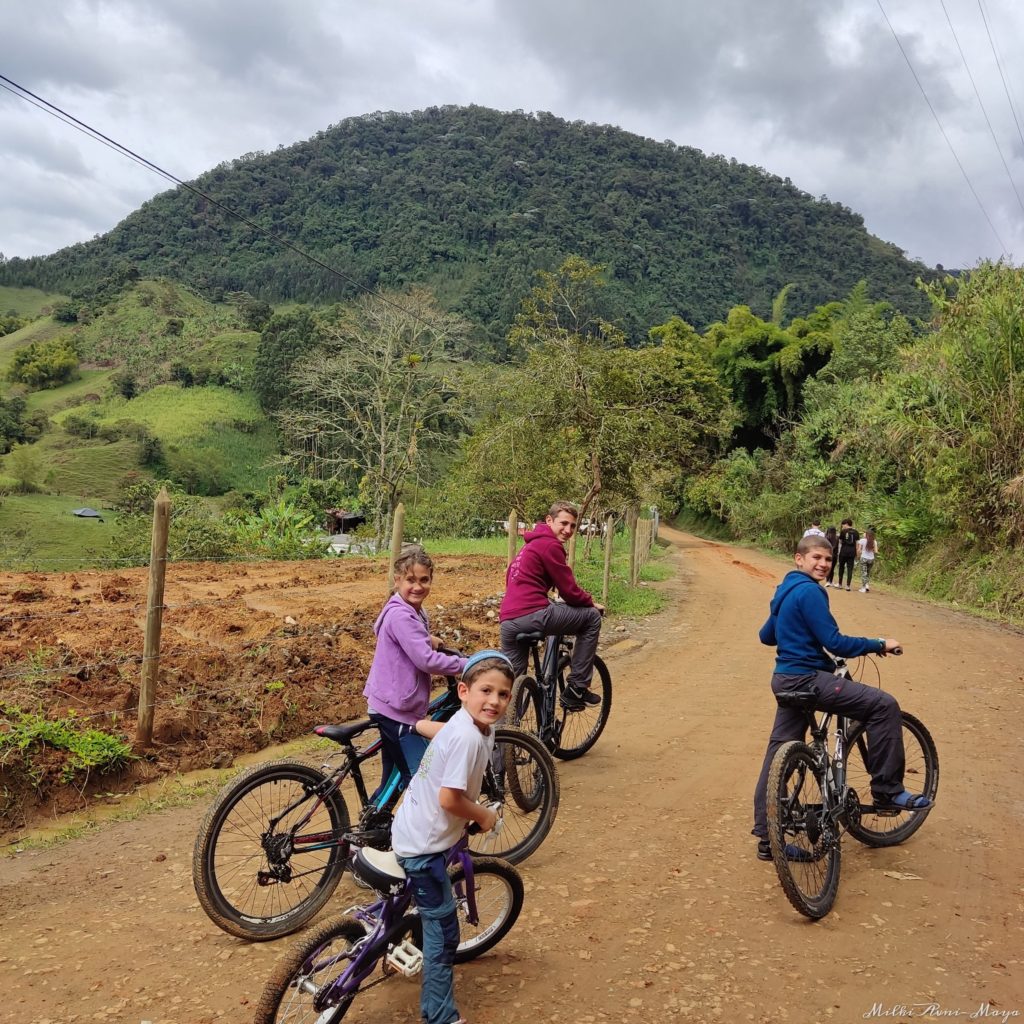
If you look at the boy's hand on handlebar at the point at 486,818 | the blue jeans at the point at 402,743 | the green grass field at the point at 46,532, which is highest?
the boy's hand on handlebar at the point at 486,818

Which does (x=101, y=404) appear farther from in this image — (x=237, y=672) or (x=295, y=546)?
(x=237, y=672)

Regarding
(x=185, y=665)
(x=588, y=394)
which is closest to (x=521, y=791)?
(x=185, y=665)

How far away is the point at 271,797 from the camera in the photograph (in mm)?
3619

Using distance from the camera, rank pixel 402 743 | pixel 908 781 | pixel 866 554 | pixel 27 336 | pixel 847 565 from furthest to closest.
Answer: pixel 27 336 < pixel 847 565 < pixel 866 554 < pixel 908 781 < pixel 402 743

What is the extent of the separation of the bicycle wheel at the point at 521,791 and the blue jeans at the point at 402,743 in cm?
55

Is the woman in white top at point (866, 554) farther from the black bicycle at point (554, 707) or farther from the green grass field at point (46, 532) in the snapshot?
the green grass field at point (46, 532)

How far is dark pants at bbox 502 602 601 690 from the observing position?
5691 millimetres

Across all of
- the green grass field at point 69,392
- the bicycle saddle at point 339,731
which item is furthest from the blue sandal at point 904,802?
the green grass field at point 69,392

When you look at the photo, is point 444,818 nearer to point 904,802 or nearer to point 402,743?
point 402,743

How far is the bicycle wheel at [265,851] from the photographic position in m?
3.57

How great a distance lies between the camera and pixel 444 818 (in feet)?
9.57

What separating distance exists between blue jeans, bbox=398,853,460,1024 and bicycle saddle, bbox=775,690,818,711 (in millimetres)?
2130

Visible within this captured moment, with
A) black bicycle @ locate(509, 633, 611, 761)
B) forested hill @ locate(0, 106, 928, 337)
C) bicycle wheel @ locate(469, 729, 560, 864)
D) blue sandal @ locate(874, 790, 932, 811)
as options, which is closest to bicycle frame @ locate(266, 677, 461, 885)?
bicycle wheel @ locate(469, 729, 560, 864)

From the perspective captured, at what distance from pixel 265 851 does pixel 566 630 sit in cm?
268
